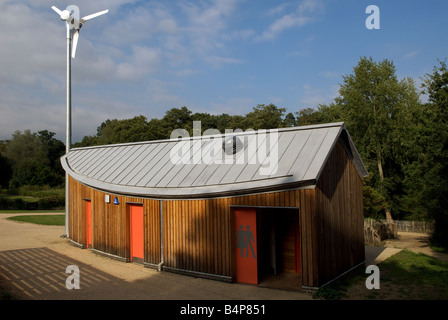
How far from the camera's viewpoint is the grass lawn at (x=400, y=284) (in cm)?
838

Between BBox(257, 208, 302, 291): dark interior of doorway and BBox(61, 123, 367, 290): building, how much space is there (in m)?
0.03

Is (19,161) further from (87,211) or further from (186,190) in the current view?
(186,190)

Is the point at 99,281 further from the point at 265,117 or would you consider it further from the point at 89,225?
the point at 265,117

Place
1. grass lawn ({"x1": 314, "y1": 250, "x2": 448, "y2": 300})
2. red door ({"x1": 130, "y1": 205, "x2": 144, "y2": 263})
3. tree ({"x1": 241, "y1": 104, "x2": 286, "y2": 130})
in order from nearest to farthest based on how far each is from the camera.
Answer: grass lawn ({"x1": 314, "y1": 250, "x2": 448, "y2": 300}), red door ({"x1": 130, "y1": 205, "x2": 144, "y2": 263}), tree ({"x1": 241, "y1": 104, "x2": 286, "y2": 130})

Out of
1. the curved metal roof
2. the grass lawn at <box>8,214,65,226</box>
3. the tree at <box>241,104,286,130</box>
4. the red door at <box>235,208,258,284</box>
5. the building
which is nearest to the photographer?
the building

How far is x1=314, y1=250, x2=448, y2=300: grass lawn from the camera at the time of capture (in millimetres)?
8383

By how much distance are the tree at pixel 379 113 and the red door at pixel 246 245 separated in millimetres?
26346

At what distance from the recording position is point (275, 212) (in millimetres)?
10828

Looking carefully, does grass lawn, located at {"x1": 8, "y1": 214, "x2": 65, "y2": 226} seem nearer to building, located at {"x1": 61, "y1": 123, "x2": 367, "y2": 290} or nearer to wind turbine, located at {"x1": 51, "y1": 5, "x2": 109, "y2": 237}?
wind turbine, located at {"x1": 51, "y1": 5, "x2": 109, "y2": 237}

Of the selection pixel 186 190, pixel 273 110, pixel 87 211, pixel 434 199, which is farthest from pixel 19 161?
pixel 434 199

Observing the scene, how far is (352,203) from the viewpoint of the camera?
11.2 m

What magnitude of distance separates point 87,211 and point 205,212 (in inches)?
300

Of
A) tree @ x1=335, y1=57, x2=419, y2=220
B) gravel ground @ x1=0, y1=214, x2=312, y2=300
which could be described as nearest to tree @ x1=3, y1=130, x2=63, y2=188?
gravel ground @ x1=0, y1=214, x2=312, y2=300

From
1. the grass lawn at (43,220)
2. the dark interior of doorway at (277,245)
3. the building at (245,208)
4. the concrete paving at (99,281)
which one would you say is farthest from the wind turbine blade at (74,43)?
the dark interior of doorway at (277,245)
